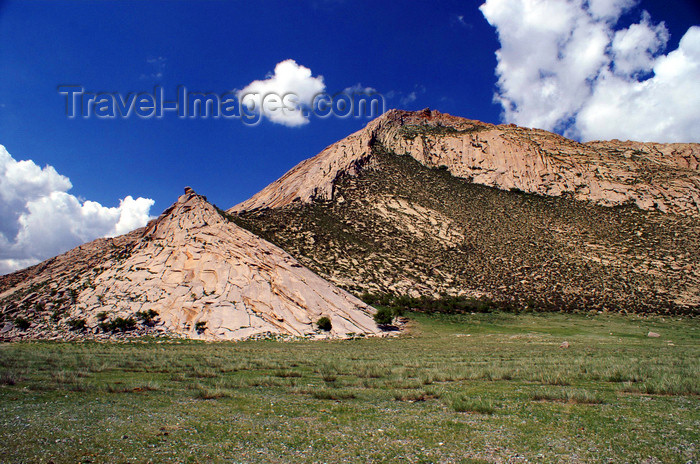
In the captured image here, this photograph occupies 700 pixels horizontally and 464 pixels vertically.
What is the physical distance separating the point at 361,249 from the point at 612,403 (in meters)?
45.9

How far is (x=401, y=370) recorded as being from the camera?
1476 cm

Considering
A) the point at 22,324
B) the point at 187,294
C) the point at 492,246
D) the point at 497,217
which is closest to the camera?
the point at 22,324

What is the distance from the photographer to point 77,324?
30922mm

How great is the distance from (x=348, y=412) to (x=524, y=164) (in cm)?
7908

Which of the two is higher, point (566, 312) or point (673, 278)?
point (673, 278)

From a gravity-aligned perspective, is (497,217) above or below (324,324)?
above

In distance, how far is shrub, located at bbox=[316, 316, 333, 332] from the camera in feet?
113

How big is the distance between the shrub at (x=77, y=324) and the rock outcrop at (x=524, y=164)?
37.7m

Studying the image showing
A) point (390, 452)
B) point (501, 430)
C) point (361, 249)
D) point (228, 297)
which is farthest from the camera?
point (361, 249)

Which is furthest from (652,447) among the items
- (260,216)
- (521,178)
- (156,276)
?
(521,178)

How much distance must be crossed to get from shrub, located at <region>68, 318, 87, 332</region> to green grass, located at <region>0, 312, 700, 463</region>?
1683cm

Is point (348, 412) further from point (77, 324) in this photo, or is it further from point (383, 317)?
point (77, 324)

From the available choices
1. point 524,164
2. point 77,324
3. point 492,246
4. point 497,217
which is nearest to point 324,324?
point 77,324

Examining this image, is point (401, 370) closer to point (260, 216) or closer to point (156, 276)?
point (156, 276)
